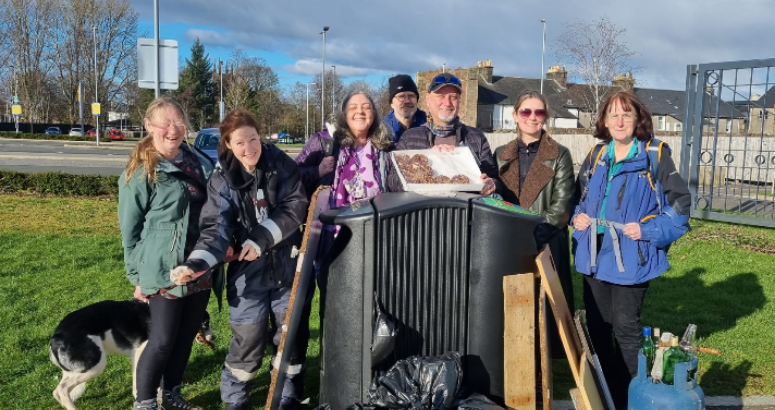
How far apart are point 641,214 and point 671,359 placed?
79 cm

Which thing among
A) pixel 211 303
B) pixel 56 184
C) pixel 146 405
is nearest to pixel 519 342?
pixel 146 405

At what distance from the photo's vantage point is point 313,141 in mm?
3809

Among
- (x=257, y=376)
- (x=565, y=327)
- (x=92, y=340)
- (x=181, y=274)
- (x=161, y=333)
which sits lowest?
(x=257, y=376)

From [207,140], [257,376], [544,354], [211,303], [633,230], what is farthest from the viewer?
[207,140]

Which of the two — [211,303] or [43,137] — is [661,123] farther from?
[211,303]

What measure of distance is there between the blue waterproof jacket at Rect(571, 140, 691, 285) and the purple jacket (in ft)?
5.23

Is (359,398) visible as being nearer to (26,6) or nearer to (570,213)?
(570,213)

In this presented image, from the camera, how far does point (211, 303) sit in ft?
19.1

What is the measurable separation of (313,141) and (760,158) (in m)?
7.90

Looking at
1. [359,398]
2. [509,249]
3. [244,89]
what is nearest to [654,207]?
[509,249]

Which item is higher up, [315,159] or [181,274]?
[315,159]

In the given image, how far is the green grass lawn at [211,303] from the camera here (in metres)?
4.08

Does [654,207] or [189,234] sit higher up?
[654,207]

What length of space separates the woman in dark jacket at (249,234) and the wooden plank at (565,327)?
4.13 feet
